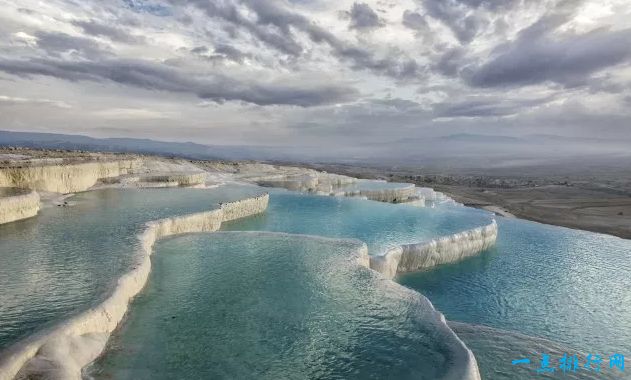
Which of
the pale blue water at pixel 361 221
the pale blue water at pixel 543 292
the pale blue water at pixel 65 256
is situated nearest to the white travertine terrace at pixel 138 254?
the pale blue water at pixel 65 256

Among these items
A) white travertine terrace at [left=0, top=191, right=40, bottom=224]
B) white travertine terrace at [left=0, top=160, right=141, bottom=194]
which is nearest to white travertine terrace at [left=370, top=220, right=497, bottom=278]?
white travertine terrace at [left=0, top=191, right=40, bottom=224]

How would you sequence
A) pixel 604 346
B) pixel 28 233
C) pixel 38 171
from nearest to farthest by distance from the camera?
1. pixel 604 346
2. pixel 28 233
3. pixel 38 171

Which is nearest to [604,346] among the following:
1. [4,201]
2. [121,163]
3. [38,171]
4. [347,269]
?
[347,269]

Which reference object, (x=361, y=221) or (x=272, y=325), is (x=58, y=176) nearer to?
(x=361, y=221)

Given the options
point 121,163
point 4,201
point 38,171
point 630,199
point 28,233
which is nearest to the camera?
point 28,233

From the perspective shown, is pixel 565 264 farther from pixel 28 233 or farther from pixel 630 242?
pixel 28 233

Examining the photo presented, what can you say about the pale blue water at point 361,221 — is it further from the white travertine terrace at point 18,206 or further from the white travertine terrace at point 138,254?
the white travertine terrace at point 18,206

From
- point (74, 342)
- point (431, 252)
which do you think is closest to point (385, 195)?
point (431, 252)

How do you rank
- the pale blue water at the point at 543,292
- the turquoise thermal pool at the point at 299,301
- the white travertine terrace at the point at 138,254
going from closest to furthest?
the white travertine terrace at the point at 138,254, the turquoise thermal pool at the point at 299,301, the pale blue water at the point at 543,292
